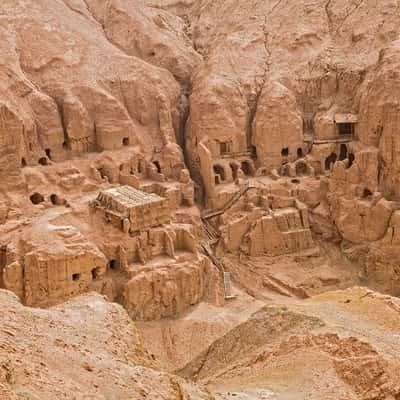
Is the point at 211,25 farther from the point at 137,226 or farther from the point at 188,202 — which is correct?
the point at 137,226

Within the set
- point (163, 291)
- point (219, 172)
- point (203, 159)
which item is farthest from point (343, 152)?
point (163, 291)

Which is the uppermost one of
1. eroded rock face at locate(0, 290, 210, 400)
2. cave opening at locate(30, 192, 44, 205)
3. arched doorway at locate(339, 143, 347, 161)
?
arched doorway at locate(339, 143, 347, 161)

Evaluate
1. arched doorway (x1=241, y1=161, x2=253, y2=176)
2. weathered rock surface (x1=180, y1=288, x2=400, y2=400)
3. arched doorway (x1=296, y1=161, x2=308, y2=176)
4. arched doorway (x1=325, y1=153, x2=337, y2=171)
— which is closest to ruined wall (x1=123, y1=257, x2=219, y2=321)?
weathered rock surface (x1=180, y1=288, x2=400, y2=400)

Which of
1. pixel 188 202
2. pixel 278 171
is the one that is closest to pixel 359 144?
pixel 278 171

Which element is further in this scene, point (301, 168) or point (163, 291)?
point (301, 168)

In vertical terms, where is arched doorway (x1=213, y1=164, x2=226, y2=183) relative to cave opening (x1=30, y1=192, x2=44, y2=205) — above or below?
above

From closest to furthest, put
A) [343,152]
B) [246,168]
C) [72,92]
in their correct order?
[72,92] < [343,152] < [246,168]

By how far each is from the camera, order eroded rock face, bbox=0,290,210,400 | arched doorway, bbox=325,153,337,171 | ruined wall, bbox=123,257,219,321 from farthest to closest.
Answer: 1. arched doorway, bbox=325,153,337,171
2. ruined wall, bbox=123,257,219,321
3. eroded rock face, bbox=0,290,210,400

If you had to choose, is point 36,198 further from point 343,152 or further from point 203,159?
point 343,152

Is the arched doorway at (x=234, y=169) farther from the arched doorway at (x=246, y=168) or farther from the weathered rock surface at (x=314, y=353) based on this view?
the weathered rock surface at (x=314, y=353)

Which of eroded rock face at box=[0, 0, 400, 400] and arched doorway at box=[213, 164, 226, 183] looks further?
arched doorway at box=[213, 164, 226, 183]

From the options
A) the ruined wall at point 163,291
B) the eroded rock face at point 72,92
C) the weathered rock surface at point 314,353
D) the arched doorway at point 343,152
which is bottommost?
the ruined wall at point 163,291

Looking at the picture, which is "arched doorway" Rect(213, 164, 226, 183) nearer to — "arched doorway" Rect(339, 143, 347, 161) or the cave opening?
"arched doorway" Rect(339, 143, 347, 161)

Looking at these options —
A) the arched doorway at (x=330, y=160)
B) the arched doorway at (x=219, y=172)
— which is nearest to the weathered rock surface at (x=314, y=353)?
the arched doorway at (x=219, y=172)
